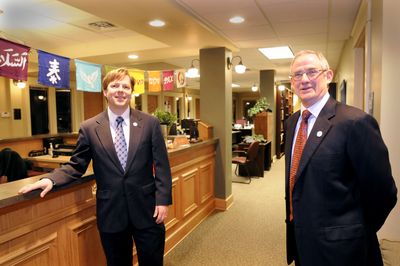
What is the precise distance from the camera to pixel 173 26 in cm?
318

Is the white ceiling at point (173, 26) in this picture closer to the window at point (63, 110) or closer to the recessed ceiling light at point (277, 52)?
the recessed ceiling light at point (277, 52)

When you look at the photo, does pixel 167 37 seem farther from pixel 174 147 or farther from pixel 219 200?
pixel 219 200

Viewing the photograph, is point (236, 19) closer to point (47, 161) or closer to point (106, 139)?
point (106, 139)

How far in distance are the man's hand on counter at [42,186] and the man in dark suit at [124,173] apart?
0.02 m

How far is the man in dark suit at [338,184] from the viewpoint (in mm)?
1208

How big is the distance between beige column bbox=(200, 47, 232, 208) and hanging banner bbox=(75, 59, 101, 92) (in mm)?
1424

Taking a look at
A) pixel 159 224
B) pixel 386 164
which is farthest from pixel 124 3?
pixel 386 164

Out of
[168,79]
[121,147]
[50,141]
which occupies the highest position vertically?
[168,79]

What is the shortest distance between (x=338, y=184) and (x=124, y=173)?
108 centimetres

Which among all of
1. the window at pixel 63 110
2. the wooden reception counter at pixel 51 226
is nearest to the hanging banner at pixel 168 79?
the wooden reception counter at pixel 51 226

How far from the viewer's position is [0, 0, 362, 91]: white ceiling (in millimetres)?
2676

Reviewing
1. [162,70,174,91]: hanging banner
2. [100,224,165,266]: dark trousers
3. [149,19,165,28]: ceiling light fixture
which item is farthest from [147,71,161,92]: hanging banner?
[100,224,165,266]: dark trousers

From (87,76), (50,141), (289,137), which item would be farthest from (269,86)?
(289,137)

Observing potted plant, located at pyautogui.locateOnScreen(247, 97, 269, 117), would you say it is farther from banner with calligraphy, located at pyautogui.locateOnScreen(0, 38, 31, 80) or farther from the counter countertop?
the counter countertop
